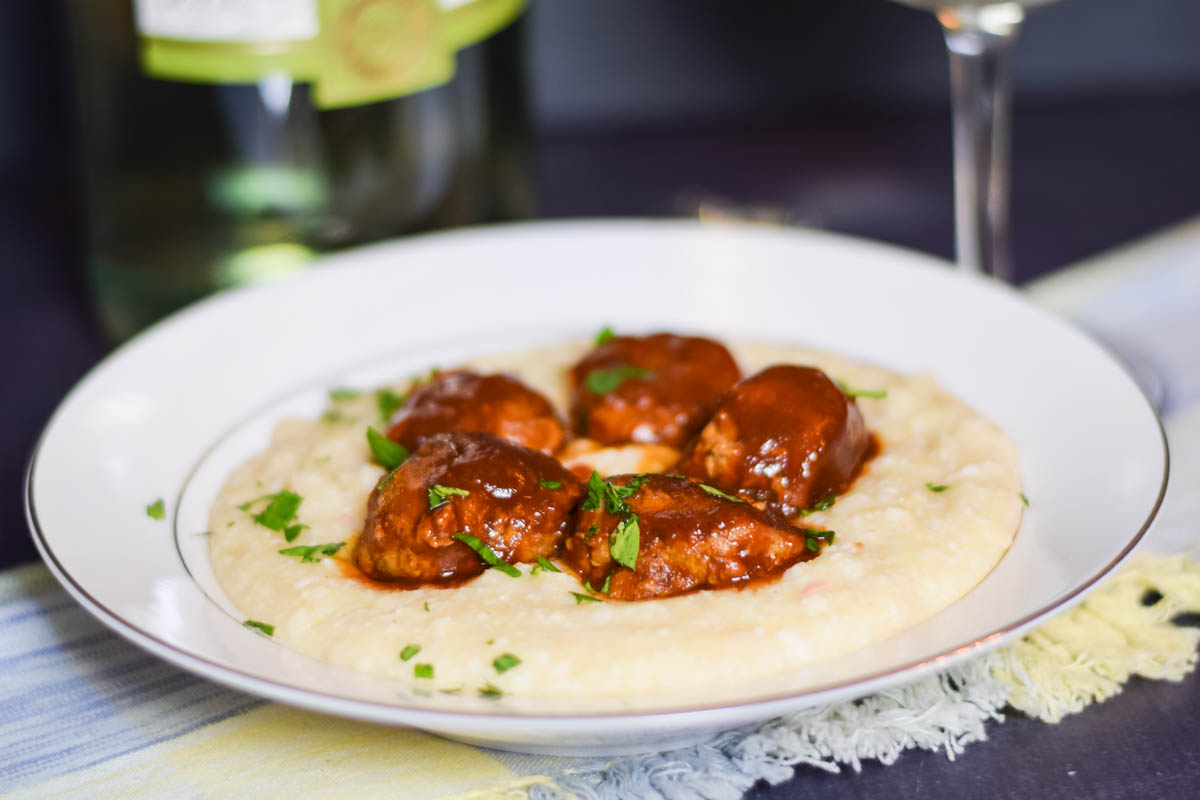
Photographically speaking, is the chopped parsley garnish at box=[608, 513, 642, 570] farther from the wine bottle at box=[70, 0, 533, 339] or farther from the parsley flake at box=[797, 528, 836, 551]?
the wine bottle at box=[70, 0, 533, 339]

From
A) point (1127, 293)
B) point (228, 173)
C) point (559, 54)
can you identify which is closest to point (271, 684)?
point (228, 173)

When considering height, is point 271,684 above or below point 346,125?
below

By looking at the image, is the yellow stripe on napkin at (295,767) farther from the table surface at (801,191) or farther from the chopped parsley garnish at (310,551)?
the table surface at (801,191)

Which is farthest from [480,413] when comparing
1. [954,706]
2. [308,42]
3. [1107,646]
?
[308,42]

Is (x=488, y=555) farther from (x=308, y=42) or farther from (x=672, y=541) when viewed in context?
(x=308, y=42)

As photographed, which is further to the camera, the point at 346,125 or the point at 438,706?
the point at 346,125

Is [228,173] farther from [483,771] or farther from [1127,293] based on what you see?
[1127,293]

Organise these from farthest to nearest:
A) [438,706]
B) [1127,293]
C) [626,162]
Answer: [626,162], [1127,293], [438,706]
